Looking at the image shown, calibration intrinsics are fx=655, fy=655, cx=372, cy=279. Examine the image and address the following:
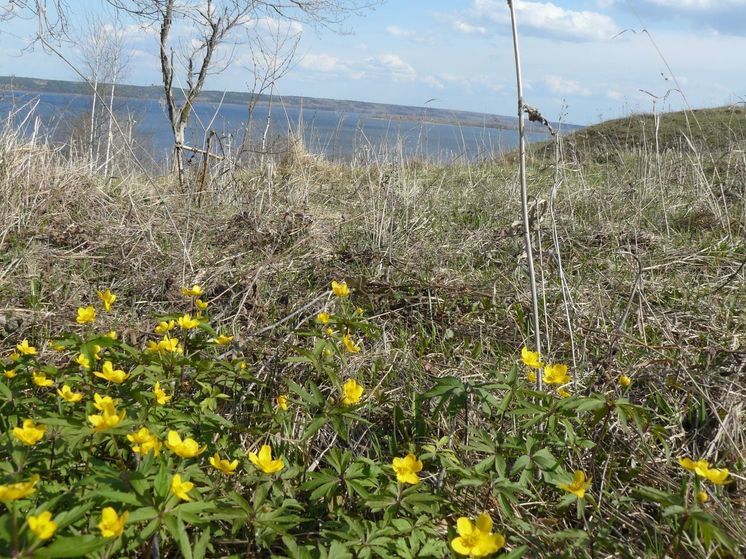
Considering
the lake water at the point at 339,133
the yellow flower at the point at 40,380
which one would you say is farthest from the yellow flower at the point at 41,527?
the lake water at the point at 339,133

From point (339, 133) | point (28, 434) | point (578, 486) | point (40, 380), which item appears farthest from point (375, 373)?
point (339, 133)

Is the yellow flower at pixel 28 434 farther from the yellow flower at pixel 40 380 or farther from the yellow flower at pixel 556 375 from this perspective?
the yellow flower at pixel 556 375

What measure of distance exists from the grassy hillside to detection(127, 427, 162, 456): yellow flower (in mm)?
11

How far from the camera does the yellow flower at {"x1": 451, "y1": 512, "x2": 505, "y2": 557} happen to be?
1190 millimetres

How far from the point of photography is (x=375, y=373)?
85.6 inches

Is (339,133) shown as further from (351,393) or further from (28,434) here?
(28,434)

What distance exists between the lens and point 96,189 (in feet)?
13.6

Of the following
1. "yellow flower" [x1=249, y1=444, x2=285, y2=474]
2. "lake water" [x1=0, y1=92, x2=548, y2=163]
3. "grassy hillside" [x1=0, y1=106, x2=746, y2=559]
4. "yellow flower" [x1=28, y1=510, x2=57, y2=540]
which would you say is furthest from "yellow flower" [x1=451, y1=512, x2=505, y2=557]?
"lake water" [x1=0, y1=92, x2=548, y2=163]

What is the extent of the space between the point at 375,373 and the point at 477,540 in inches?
39.0

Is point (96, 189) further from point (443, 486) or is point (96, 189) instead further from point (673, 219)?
point (673, 219)

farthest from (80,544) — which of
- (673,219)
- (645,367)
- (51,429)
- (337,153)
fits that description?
(337,153)

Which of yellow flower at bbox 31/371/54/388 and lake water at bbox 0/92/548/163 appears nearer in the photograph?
yellow flower at bbox 31/371/54/388

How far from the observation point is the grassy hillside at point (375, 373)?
1.38 meters

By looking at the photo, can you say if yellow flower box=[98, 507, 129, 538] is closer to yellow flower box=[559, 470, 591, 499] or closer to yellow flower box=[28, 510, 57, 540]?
yellow flower box=[28, 510, 57, 540]
